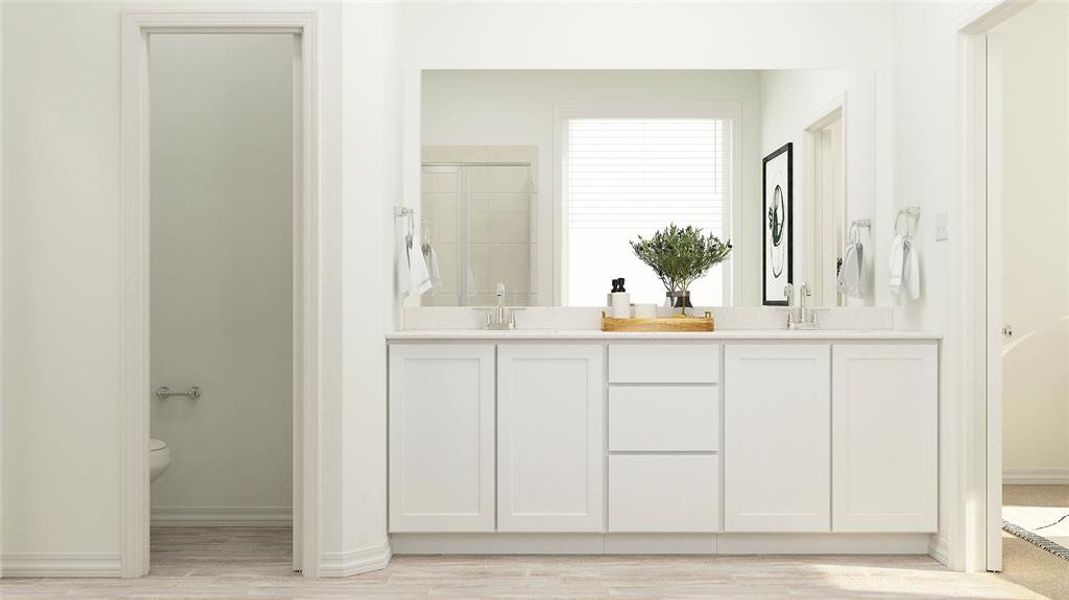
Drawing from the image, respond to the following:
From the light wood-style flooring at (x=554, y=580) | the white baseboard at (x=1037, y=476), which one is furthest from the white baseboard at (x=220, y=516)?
the white baseboard at (x=1037, y=476)

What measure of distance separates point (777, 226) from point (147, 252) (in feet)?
7.88

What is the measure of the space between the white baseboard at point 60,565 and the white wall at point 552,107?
6.04 ft

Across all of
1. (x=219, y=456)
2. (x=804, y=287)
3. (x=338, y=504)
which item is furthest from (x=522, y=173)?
(x=219, y=456)

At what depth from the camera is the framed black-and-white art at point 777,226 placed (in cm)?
379

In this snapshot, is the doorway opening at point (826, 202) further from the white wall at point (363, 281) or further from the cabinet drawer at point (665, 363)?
the white wall at point (363, 281)

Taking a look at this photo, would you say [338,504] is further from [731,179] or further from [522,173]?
[731,179]

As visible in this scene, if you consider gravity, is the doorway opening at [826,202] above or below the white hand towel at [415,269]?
above

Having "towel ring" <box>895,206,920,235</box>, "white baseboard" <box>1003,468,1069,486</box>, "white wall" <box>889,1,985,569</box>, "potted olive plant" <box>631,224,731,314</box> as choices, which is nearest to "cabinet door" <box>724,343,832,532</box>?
"white wall" <box>889,1,985,569</box>

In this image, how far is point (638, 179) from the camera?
3.83 meters

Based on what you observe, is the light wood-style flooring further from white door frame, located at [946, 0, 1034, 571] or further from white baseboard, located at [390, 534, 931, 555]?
white door frame, located at [946, 0, 1034, 571]

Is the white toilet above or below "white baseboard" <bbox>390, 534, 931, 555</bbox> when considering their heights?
above

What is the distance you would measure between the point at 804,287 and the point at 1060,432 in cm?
178

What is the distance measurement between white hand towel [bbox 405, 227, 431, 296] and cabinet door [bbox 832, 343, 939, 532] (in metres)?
1.55

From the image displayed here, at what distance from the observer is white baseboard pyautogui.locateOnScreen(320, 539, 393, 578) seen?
3.12 meters
